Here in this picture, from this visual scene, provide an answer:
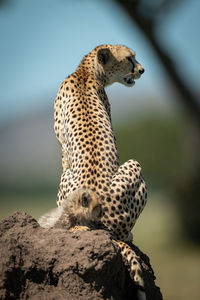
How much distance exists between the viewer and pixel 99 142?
13.9 feet

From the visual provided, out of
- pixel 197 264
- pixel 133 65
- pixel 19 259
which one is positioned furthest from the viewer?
pixel 197 264

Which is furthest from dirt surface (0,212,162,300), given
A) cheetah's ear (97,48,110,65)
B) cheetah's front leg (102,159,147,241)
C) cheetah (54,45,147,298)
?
cheetah's ear (97,48,110,65)

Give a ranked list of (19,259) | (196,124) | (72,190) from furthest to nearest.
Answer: (196,124)
(72,190)
(19,259)

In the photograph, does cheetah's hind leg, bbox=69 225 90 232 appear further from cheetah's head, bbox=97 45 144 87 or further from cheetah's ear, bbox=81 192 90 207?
cheetah's head, bbox=97 45 144 87

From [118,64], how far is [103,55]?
0.16 metres

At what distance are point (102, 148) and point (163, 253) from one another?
8.58m

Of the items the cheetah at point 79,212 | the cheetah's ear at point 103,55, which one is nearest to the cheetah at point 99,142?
the cheetah's ear at point 103,55

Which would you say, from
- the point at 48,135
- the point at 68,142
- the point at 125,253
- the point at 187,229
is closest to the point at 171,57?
the point at 187,229

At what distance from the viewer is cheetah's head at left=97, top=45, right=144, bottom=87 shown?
4.98m

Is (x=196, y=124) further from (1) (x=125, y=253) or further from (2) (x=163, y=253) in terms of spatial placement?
(1) (x=125, y=253)

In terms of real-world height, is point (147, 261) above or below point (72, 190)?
below

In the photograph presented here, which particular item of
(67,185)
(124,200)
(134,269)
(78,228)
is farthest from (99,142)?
(134,269)

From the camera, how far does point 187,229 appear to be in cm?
1166

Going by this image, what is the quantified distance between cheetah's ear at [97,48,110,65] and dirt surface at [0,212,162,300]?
1.86 metres
